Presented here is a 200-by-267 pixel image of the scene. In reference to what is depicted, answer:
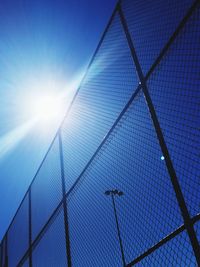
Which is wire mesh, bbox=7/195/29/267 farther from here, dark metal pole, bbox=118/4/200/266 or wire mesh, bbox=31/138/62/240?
dark metal pole, bbox=118/4/200/266

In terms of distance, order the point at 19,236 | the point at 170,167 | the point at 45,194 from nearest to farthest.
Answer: the point at 170,167
the point at 45,194
the point at 19,236

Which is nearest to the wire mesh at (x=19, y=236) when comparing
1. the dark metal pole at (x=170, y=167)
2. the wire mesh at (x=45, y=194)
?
the wire mesh at (x=45, y=194)

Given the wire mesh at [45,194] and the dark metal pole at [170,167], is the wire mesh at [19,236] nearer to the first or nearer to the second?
the wire mesh at [45,194]

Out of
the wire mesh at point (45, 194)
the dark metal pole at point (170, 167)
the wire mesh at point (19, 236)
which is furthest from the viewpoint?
the wire mesh at point (19, 236)

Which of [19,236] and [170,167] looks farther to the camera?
[19,236]

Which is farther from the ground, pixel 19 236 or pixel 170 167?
pixel 19 236

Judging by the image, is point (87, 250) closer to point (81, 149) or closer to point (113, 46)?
point (81, 149)

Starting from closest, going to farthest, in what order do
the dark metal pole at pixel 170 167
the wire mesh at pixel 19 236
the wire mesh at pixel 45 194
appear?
the dark metal pole at pixel 170 167
the wire mesh at pixel 45 194
the wire mesh at pixel 19 236

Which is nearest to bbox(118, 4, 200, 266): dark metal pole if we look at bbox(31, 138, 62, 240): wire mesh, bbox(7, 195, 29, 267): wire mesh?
bbox(31, 138, 62, 240): wire mesh

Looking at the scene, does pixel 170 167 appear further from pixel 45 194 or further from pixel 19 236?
pixel 19 236

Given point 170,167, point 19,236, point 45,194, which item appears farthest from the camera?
point 19,236

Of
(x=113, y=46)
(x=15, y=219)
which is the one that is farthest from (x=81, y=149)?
(x=15, y=219)

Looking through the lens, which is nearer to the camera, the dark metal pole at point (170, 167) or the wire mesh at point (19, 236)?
the dark metal pole at point (170, 167)

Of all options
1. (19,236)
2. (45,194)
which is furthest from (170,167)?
(19,236)
